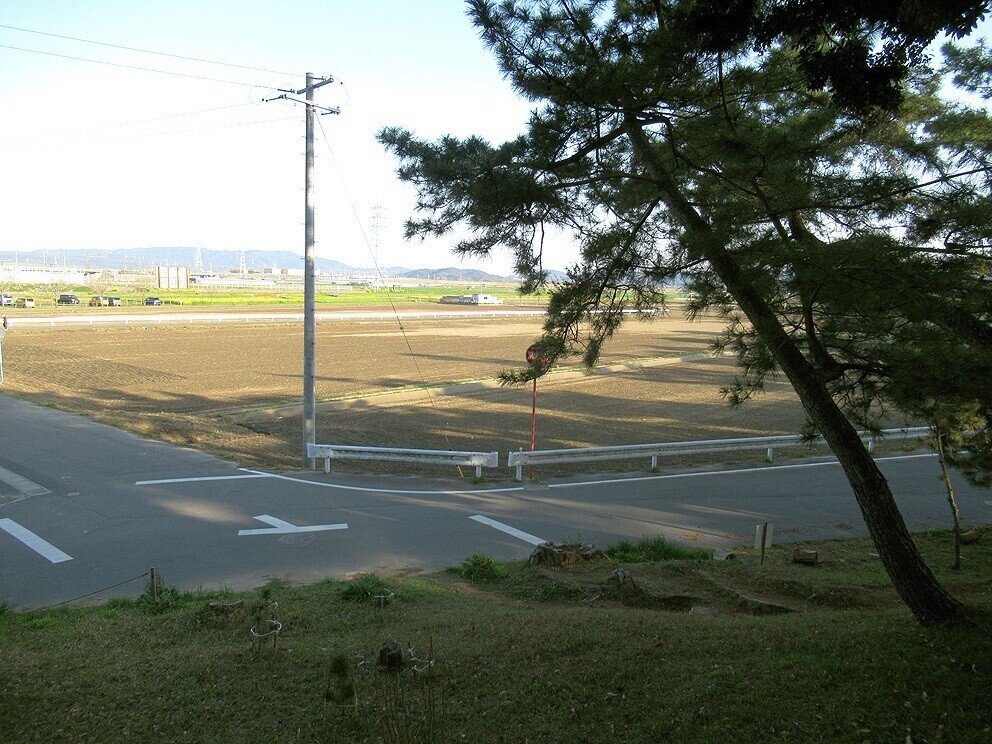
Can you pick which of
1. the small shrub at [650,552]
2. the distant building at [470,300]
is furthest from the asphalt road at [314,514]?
the distant building at [470,300]

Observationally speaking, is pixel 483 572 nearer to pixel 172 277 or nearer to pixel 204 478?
pixel 204 478

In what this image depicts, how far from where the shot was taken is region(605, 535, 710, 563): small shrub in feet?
33.8

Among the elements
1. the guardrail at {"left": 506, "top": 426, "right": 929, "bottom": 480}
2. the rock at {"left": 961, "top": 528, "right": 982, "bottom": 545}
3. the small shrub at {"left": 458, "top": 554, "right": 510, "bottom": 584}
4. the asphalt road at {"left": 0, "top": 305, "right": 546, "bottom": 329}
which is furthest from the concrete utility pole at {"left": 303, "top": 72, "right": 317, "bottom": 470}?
the asphalt road at {"left": 0, "top": 305, "right": 546, "bottom": 329}

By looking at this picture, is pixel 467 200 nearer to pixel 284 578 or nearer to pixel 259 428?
pixel 284 578

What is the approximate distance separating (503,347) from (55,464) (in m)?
33.3

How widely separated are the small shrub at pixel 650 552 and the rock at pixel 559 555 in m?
0.58

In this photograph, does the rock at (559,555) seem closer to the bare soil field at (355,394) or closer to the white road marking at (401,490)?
the bare soil field at (355,394)

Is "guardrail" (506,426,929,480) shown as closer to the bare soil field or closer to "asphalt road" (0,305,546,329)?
the bare soil field

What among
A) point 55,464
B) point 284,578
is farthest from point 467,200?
point 55,464

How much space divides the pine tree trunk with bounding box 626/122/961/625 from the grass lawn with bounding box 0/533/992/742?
1.04 feet

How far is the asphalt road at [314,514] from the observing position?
991cm

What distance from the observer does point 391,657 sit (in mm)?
5660

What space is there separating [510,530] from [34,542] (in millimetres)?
6716

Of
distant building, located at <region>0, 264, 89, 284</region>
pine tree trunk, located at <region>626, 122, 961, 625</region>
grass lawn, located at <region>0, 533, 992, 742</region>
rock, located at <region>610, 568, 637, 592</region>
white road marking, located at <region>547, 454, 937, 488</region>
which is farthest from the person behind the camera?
distant building, located at <region>0, 264, 89, 284</region>
